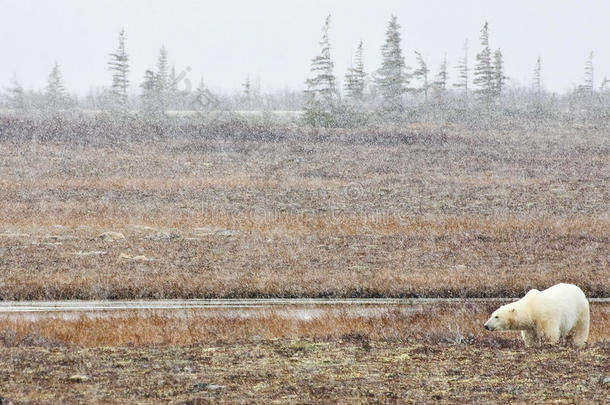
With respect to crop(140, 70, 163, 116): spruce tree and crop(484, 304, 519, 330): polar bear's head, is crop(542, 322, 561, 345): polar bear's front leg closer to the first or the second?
crop(484, 304, 519, 330): polar bear's head

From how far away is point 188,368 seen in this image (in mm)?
12070

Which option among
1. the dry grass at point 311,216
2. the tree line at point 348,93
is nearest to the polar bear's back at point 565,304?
the dry grass at point 311,216

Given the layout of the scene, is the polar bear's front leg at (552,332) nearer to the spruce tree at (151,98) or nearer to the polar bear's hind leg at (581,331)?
the polar bear's hind leg at (581,331)

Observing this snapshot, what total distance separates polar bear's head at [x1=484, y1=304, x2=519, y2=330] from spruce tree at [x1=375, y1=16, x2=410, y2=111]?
67.9 metres

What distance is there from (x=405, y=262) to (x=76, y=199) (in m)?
20.6

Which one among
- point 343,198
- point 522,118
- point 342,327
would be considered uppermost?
point 522,118

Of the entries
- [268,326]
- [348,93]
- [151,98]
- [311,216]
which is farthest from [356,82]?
[268,326]

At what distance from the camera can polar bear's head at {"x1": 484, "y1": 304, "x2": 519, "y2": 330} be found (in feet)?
51.1

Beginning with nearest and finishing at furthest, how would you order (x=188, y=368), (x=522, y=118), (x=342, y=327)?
1. (x=188, y=368)
2. (x=342, y=327)
3. (x=522, y=118)

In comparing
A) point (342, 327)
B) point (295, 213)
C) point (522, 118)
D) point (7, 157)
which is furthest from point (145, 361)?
point (522, 118)

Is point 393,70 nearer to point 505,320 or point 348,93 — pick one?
point 348,93

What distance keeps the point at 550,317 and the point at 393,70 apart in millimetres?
74210

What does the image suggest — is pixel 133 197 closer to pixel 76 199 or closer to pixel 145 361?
pixel 76 199

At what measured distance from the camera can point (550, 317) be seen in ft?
49.7
